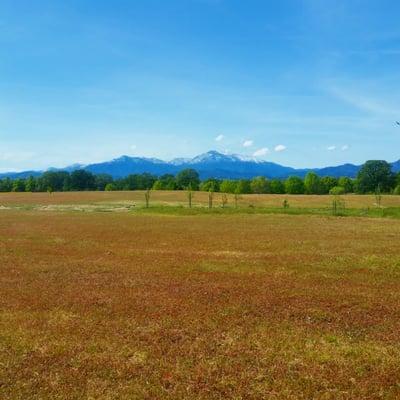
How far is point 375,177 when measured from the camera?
459ft

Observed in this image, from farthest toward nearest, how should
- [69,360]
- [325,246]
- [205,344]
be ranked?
[325,246]
[205,344]
[69,360]

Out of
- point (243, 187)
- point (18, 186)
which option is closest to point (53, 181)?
point (18, 186)

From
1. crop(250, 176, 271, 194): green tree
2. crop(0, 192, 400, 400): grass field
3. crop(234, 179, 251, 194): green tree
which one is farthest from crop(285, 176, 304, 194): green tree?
crop(0, 192, 400, 400): grass field

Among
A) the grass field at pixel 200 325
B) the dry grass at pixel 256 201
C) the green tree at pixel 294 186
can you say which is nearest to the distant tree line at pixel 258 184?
the green tree at pixel 294 186

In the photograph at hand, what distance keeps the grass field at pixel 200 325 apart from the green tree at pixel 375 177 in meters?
122

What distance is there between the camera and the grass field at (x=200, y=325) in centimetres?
904

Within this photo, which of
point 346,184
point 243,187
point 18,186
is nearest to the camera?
point 243,187

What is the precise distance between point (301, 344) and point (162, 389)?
4134 millimetres

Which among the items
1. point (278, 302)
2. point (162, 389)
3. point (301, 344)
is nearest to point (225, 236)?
point (278, 302)

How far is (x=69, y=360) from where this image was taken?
33.8 feet

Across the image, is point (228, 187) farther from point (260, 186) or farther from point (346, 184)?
point (346, 184)

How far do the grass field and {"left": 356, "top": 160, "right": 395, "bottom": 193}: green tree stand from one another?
12173 centimetres

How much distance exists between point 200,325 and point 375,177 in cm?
13944

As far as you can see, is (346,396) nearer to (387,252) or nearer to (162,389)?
(162,389)
